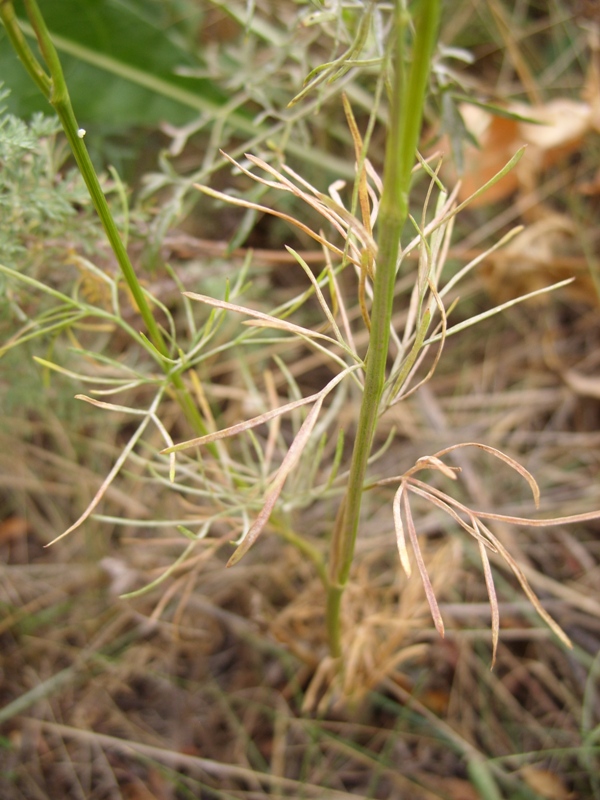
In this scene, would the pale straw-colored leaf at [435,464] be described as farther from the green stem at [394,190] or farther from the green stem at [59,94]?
the green stem at [59,94]

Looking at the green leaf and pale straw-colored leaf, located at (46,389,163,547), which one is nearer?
pale straw-colored leaf, located at (46,389,163,547)

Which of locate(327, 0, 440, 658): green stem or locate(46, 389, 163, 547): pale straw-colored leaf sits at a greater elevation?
locate(327, 0, 440, 658): green stem

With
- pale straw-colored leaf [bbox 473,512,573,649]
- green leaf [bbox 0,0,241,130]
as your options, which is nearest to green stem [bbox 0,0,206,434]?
pale straw-colored leaf [bbox 473,512,573,649]

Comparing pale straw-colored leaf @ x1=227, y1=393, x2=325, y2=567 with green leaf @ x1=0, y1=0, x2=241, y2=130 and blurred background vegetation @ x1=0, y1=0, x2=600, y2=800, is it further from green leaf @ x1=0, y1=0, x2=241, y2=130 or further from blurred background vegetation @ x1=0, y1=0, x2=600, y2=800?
green leaf @ x1=0, y1=0, x2=241, y2=130

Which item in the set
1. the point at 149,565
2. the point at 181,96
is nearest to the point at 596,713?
the point at 149,565

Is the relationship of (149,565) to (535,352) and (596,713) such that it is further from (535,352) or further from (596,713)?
(535,352)

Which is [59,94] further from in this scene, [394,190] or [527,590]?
[527,590]

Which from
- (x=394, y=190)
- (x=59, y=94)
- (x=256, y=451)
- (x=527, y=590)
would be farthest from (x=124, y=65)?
(x=527, y=590)

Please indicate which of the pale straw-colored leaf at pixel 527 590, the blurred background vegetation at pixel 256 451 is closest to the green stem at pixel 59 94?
the blurred background vegetation at pixel 256 451
